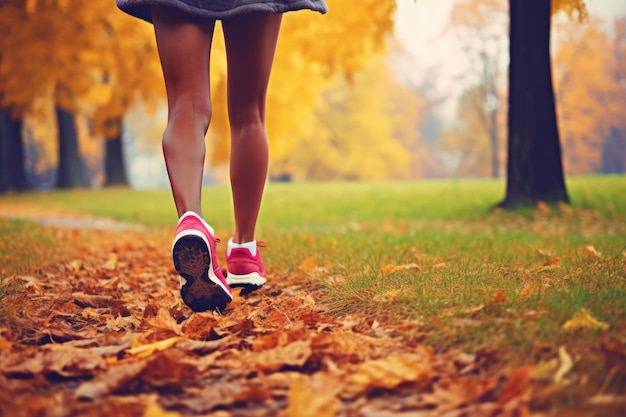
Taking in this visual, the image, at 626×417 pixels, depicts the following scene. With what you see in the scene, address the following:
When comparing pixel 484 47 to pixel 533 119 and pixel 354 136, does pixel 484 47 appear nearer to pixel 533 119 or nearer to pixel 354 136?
pixel 354 136

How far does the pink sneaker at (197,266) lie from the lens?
2.02m

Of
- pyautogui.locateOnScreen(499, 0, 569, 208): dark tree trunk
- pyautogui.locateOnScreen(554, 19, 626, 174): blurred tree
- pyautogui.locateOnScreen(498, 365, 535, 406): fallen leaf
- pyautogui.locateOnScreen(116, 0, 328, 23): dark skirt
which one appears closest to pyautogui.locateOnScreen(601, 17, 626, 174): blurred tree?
pyautogui.locateOnScreen(554, 19, 626, 174): blurred tree

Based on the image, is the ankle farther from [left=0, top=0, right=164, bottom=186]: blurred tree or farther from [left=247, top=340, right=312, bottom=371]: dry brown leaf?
[left=0, top=0, right=164, bottom=186]: blurred tree

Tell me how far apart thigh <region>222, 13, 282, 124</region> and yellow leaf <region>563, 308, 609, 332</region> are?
59.1 inches

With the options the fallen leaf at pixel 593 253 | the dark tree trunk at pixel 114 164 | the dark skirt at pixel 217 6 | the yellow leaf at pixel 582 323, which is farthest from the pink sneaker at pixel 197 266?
the dark tree trunk at pixel 114 164

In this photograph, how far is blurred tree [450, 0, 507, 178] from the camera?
24.4m

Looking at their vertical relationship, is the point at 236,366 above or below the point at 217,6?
below

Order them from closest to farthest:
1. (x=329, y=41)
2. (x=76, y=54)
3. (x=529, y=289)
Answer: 1. (x=529, y=289)
2. (x=329, y=41)
3. (x=76, y=54)

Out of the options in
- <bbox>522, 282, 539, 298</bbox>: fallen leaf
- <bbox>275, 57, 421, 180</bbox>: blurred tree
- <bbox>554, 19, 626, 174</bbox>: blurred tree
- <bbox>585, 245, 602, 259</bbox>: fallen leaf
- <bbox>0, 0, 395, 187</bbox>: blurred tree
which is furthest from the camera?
<bbox>275, 57, 421, 180</bbox>: blurred tree

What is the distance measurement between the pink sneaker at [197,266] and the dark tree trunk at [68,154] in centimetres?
1765

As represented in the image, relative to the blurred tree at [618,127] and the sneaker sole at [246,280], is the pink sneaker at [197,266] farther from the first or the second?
the blurred tree at [618,127]

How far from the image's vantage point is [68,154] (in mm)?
18328

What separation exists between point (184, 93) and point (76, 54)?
11.0m

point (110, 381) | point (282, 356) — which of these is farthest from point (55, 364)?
point (282, 356)
